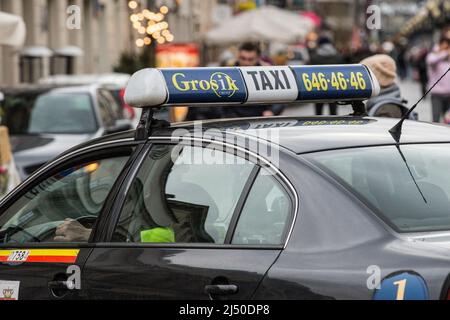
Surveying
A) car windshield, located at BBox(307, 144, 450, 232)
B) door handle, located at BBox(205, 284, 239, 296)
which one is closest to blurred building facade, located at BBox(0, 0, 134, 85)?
car windshield, located at BBox(307, 144, 450, 232)

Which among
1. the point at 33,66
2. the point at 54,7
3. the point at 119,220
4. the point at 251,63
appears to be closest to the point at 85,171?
the point at 119,220

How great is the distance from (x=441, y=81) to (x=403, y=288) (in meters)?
13.5

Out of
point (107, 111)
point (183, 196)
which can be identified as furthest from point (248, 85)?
point (107, 111)

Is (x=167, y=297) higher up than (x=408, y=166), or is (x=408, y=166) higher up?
(x=408, y=166)

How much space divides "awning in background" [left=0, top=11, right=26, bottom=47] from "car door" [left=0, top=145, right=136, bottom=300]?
994 centimetres

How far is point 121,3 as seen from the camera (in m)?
40.1

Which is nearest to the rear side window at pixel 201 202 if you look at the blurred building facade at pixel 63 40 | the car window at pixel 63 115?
the car window at pixel 63 115

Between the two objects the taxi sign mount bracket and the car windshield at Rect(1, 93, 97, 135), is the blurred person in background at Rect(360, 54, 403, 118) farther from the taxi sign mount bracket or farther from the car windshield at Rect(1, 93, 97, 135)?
the car windshield at Rect(1, 93, 97, 135)

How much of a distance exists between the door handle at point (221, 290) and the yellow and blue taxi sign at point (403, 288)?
22.3 inches

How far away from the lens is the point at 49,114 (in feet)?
47.4

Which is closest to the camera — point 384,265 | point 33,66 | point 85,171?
point 384,265

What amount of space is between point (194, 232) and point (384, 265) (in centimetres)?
101

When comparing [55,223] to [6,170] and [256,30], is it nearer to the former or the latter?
[6,170]

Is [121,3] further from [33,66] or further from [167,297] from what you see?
[167,297]
